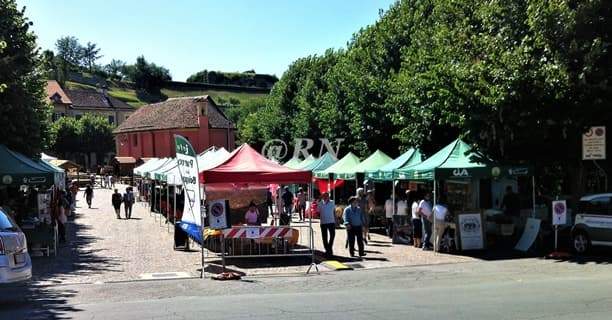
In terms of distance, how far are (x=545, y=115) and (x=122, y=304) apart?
43.1ft

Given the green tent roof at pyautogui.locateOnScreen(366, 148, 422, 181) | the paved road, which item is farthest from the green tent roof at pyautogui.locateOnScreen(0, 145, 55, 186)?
the green tent roof at pyautogui.locateOnScreen(366, 148, 422, 181)

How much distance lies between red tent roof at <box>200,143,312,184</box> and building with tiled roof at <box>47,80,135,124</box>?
9199 centimetres

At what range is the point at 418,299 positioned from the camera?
36.6ft


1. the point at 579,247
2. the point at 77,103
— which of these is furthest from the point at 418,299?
the point at 77,103

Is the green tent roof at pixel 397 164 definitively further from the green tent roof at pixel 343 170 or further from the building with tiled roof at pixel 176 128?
the building with tiled roof at pixel 176 128

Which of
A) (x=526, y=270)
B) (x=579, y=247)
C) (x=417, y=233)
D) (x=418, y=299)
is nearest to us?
(x=418, y=299)

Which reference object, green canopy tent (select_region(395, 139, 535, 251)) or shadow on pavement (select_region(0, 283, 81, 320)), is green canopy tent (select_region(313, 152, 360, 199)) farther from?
shadow on pavement (select_region(0, 283, 81, 320))

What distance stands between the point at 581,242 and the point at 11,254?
14.3 metres

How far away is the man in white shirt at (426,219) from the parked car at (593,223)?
4.00m

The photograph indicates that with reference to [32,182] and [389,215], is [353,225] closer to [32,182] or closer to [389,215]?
[389,215]

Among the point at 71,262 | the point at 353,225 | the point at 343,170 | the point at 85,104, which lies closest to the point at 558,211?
the point at 353,225

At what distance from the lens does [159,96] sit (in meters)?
146

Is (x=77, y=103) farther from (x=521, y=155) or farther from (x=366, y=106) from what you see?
(x=521, y=155)
